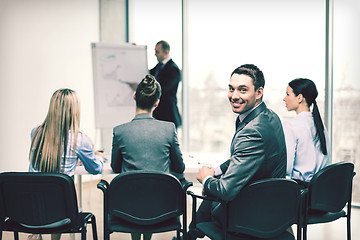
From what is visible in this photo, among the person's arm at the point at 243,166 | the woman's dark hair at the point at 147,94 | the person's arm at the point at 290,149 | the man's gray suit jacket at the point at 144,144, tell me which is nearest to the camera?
the person's arm at the point at 243,166

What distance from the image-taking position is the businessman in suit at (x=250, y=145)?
1872 millimetres

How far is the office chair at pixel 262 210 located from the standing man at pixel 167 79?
2756 mm

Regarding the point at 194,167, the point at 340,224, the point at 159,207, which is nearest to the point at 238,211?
the point at 159,207

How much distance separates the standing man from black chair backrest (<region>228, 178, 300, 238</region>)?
279cm

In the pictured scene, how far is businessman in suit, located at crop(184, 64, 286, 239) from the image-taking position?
1.87m

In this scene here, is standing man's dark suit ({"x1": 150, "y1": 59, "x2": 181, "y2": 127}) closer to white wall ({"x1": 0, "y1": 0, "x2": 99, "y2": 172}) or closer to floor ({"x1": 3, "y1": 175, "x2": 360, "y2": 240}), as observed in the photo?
floor ({"x1": 3, "y1": 175, "x2": 360, "y2": 240})

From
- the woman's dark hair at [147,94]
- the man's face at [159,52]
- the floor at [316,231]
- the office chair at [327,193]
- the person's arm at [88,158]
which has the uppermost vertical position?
the man's face at [159,52]

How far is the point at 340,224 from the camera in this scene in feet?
12.4

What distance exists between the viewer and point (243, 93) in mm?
2074

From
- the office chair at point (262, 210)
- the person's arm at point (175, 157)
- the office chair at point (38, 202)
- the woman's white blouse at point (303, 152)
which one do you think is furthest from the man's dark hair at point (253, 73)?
the office chair at point (38, 202)

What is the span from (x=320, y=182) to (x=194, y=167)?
0.87 meters

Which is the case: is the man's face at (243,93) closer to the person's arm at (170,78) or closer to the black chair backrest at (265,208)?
the black chair backrest at (265,208)

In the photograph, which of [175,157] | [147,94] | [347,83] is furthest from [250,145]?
[347,83]

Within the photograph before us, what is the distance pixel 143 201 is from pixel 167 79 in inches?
102
